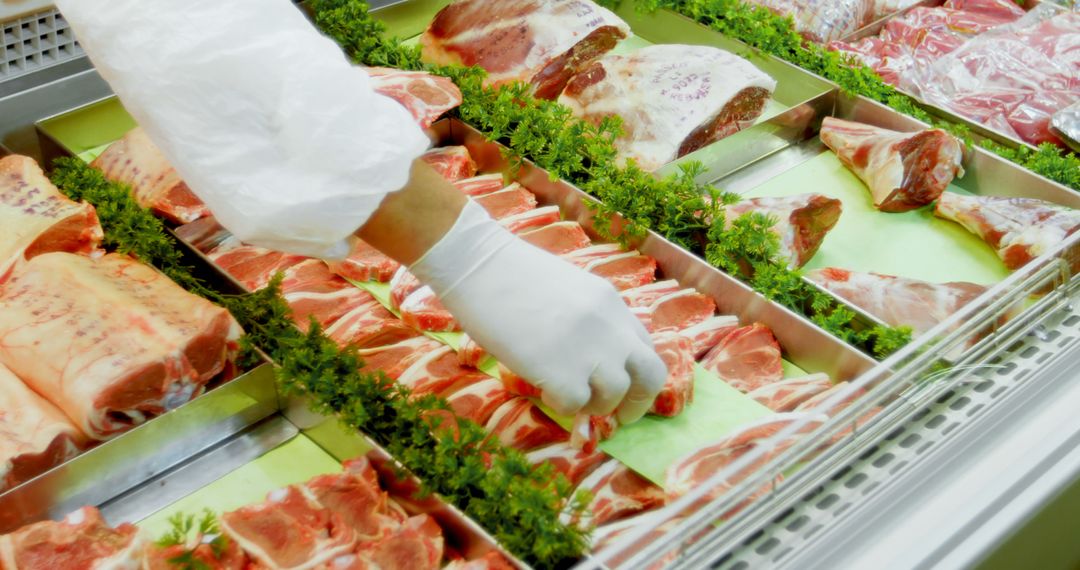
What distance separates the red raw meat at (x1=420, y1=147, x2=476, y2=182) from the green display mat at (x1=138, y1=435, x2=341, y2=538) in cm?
100

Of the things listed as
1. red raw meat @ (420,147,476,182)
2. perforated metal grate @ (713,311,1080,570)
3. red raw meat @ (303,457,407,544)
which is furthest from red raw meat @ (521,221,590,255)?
perforated metal grate @ (713,311,1080,570)

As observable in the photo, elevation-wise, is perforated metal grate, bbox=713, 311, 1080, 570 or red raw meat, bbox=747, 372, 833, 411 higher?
perforated metal grate, bbox=713, 311, 1080, 570

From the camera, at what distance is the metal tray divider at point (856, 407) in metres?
1.72

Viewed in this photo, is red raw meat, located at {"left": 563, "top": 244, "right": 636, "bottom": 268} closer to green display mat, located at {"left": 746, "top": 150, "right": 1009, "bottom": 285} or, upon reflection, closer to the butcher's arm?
green display mat, located at {"left": 746, "top": 150, "right": 1009, "bottom": 285}

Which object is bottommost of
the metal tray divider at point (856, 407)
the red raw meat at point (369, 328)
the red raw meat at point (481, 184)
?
the red raw meat at point (369, 328)

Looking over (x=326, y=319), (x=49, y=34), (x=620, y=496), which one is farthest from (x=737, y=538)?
(x=49, y=34)

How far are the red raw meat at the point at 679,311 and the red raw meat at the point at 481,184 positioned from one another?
0.66 meters

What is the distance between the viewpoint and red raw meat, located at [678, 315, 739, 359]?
279 centimetres

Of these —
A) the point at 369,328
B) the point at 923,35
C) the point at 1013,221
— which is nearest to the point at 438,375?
the point at 369,328

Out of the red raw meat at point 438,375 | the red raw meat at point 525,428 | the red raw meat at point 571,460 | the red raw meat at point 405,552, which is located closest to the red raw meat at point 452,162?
the red raw meat at point 438,375

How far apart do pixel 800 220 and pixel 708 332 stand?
48 cm

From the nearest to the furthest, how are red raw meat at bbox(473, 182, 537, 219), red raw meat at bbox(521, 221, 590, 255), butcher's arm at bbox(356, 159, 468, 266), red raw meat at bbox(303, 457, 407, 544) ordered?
butcher's arm at bbox(356, 159, 468, 266), red raw meat at bbox(303, 457, 407, 544), red raw meat at bbox(521, 221, 590, 255), red raw meat at bbox(473, 182, 537, 219)

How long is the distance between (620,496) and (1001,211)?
1455mm

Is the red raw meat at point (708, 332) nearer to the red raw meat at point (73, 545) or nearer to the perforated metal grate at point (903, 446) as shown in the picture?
the perforated metal grate at point (903, 446)
